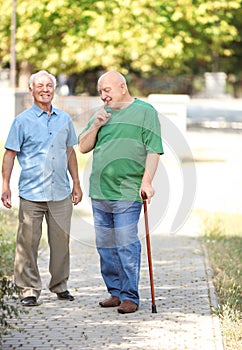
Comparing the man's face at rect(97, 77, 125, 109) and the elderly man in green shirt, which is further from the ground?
the man's face at rect(97, 77, 125, 109)

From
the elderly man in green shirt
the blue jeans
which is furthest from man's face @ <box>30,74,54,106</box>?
the blue jeans

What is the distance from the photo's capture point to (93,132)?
8.12 meters

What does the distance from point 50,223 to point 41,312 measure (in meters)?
0.75

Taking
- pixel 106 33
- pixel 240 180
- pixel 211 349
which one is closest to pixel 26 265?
pixel 211 349

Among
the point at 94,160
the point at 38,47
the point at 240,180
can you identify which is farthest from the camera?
the point at 38,47

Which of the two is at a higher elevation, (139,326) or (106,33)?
(106,33)

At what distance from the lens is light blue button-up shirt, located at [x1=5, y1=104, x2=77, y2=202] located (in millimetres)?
8359

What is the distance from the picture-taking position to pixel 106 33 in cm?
2925

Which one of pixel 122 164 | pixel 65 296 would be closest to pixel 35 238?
pixel 65 296

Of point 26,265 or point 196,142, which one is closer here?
point 26,265

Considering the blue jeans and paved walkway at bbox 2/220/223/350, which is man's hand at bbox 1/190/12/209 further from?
paved walkway at bbox 2/220/223/350

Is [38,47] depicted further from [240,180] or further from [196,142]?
[240,180]

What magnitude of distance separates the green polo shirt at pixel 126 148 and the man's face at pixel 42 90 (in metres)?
0.54

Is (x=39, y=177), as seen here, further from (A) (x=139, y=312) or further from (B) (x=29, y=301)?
(A) (x=139, y=312)
